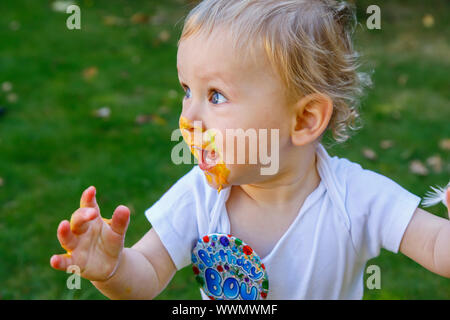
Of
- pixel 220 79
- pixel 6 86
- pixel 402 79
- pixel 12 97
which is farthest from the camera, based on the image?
pixel 402 79

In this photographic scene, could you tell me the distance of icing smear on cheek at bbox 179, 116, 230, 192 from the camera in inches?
58.7

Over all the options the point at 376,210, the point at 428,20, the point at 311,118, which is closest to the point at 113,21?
the point at 428,20

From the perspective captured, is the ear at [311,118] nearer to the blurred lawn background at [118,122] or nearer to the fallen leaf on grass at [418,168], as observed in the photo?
the blurred lawn background at [118,122]

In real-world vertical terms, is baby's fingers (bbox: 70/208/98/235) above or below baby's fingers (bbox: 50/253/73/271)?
above

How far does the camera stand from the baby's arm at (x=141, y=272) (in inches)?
59.7

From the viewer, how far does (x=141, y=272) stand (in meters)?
1.58

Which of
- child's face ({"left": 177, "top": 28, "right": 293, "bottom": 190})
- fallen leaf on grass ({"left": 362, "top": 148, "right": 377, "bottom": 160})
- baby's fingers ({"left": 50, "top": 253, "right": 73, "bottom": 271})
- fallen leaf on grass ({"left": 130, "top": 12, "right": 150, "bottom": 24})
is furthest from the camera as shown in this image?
fallen leaf on grass ({"left": 130, "top": 12, "right": 150, "bottom": 24})

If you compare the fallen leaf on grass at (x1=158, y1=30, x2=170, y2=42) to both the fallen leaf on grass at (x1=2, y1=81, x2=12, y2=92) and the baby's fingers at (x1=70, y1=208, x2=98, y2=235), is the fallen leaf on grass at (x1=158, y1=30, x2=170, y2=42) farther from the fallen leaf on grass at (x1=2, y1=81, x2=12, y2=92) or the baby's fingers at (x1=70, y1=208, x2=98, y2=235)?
the baby's fingers at (x1=70, y1=208, x2=98, y2=235)

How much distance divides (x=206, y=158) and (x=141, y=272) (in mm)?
395

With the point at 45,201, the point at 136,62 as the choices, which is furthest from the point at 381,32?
the point at 45,201

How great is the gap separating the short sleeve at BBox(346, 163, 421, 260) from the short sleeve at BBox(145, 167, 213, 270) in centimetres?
49

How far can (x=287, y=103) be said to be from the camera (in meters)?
1.54

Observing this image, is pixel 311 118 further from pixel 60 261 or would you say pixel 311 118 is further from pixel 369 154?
pixel 369 154

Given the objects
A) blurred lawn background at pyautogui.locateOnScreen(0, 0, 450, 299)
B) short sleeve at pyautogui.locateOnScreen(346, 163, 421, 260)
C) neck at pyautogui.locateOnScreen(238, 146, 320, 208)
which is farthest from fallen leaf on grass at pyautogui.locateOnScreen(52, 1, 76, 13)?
short sleeve at pyautogui.locateOnScreen(346, 163, 421, 260)
